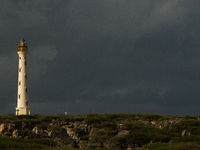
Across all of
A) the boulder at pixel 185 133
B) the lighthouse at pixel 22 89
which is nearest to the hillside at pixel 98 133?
the boulder at pixel 185 133

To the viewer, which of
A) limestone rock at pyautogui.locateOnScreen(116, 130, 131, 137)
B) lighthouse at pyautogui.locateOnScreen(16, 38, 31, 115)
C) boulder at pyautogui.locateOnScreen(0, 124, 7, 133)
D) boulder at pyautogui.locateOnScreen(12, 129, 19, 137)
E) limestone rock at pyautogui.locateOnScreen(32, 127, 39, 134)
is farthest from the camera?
lighthouse at pyautogui.locateOnScreen(16, 38, 31, 115)

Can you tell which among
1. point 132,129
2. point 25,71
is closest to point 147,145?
point 132,129

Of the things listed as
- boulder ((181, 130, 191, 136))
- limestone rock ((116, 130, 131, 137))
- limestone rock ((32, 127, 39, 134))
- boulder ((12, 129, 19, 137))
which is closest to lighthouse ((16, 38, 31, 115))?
limestone rock ((32, 127, 39, 134))

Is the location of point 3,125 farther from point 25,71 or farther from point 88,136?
point 25,71

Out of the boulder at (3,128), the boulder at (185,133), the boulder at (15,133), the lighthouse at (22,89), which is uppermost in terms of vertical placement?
the lighthouse at (22,89)

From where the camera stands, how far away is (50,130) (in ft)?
170

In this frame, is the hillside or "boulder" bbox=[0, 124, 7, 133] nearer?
the hillside

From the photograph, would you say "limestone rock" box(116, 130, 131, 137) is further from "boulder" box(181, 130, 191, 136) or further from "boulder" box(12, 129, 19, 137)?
"boulder" box(12, 129, 19, 137)

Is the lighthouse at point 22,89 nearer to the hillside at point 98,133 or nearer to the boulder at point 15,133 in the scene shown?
the hillside at point 98,133

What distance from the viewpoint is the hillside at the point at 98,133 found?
4544cm

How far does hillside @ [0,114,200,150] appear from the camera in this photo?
45.4 m

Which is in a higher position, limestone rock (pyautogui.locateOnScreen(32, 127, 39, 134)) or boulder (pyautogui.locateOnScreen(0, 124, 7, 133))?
boulder (pyautogui.locateOnScreen(0, 124, 7, 133))

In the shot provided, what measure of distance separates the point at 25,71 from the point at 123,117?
92.2 ft

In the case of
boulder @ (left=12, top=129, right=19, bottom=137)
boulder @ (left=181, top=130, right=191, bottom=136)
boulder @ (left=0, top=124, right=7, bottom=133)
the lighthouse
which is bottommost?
boulder @ (left=181, top=130, right=191, bottom=136)
